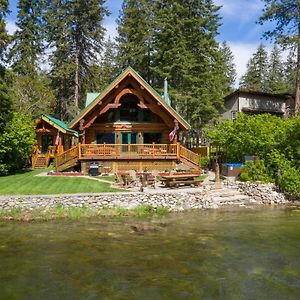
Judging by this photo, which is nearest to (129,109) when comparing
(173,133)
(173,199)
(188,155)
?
(173,133)

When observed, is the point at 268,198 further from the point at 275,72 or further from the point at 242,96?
the point at 275,72

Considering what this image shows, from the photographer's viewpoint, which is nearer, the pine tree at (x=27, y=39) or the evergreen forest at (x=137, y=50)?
the evergreen forest at (x=137, y=50)

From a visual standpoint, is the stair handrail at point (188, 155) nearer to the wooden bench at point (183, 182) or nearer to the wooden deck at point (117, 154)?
the wooden deck at point (117, 154)

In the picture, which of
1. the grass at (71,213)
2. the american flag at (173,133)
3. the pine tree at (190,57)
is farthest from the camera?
the pine tree at (190,57)

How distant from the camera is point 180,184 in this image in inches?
802

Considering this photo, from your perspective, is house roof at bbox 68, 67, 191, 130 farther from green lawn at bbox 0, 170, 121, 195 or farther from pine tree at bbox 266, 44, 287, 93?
pine tree at bbox 266, 44, 287, 93

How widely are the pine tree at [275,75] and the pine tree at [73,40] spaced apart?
1535 inches

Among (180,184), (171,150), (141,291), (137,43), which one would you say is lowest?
(141,291)

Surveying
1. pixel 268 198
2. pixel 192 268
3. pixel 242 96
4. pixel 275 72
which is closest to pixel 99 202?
pixel 192 268

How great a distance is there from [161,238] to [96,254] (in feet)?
9.18

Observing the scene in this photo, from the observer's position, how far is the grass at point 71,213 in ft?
52.3

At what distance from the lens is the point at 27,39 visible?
4534cm

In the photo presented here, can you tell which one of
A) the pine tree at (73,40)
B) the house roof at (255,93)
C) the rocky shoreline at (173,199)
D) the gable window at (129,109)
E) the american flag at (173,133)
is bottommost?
the rocky shoreline at (173,199)

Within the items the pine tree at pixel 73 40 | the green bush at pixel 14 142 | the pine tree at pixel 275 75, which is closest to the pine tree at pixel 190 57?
the pine tree at pixel 73 40
